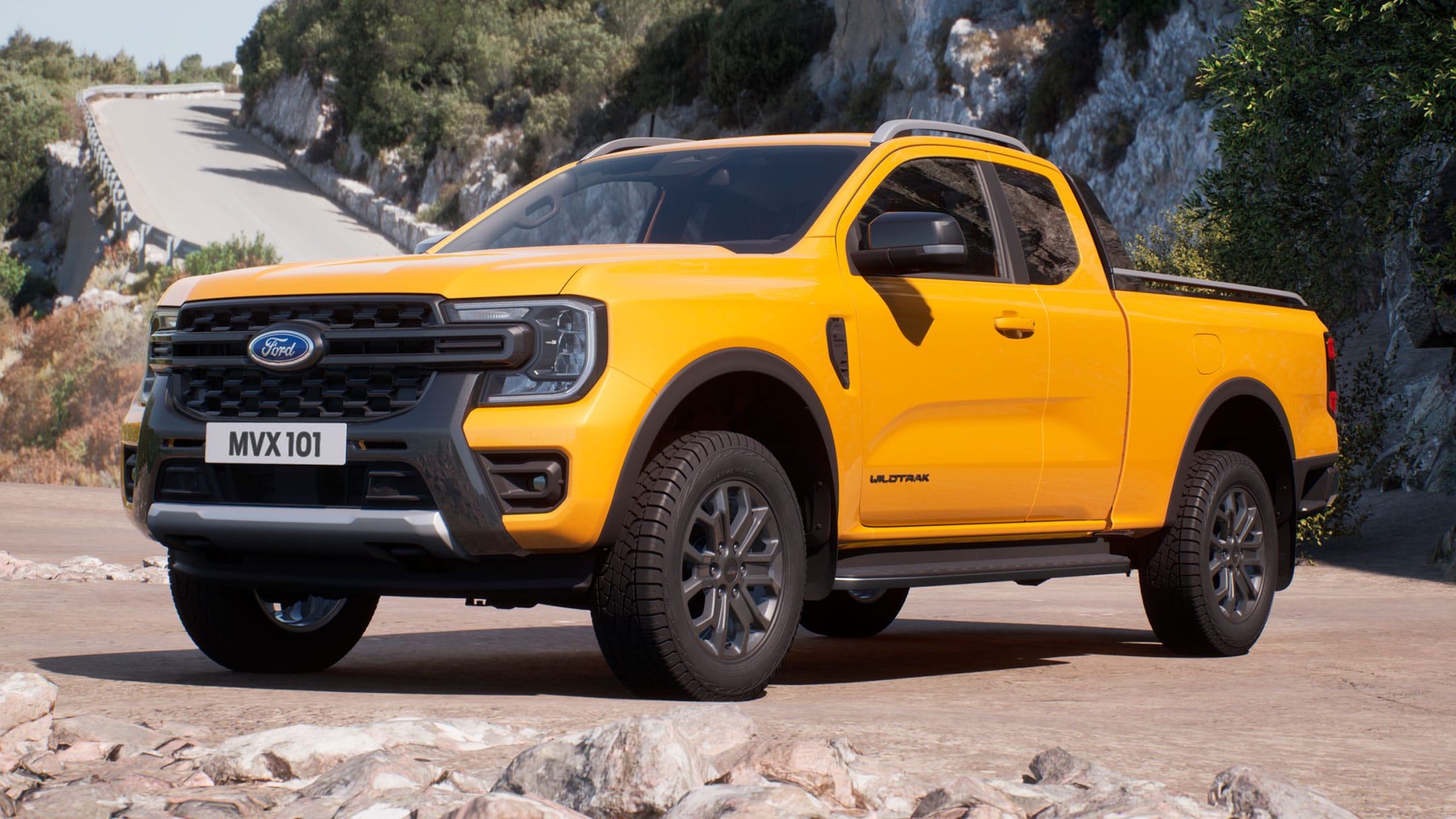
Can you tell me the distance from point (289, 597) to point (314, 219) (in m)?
46.4

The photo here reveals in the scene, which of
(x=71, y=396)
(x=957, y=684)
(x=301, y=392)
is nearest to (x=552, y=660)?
(x=957, y=684)

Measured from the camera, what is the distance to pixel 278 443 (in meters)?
5.00

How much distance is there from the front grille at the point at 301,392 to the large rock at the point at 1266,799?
2520 mm

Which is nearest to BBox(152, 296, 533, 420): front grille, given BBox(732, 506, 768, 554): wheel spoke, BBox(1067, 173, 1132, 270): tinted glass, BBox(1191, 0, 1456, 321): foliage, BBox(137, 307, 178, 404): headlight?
BBox(137, 307, 178, 404): headlight

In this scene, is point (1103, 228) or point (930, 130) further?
point (1103, 228)

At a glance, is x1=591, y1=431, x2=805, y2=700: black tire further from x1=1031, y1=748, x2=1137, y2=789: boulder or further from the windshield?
x1=1031, y1=748, x2=1137, y2=789: boulder

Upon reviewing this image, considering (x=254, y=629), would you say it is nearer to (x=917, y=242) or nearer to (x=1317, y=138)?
(x=917, y=242)

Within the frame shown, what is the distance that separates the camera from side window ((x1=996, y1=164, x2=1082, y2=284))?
272 inches

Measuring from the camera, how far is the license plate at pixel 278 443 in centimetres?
487

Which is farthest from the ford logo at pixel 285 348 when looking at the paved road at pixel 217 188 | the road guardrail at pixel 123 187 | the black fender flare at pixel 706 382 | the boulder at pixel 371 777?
the road guardrail at pixel 123 187

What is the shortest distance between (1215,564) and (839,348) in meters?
3.00

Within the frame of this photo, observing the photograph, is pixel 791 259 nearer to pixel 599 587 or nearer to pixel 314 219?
pixel 599 587

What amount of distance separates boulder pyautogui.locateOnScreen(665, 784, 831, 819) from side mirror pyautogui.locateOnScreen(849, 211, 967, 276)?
2.66 metres

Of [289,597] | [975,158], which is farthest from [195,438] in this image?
[975,158]
